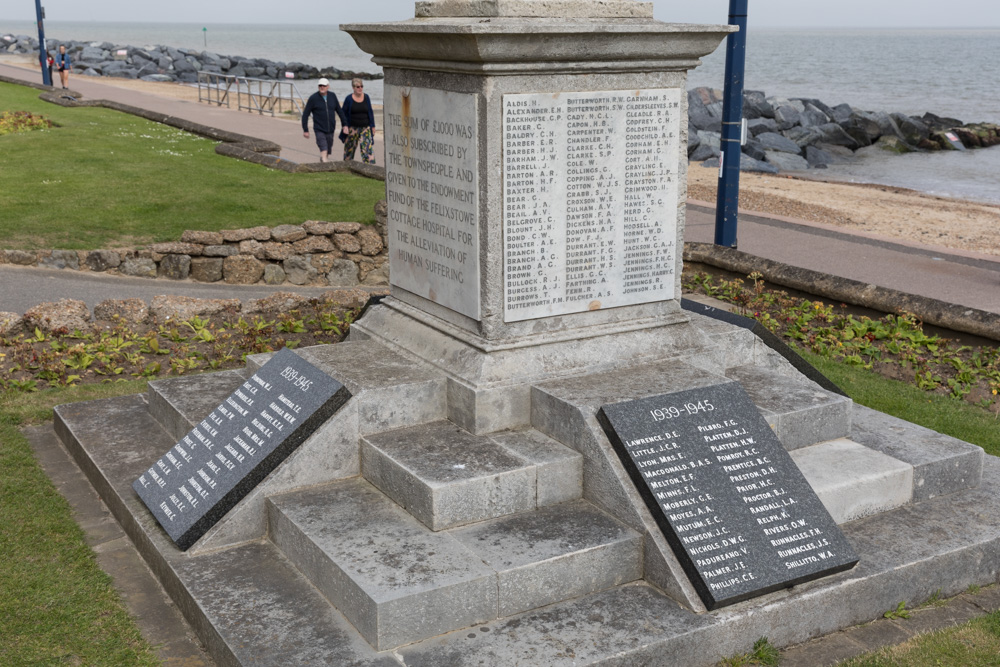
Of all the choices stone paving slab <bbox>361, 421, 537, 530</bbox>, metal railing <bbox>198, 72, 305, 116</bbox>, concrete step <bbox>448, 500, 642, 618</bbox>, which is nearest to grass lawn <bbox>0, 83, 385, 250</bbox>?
stone paving slab <bbox>361, 421, 537, 530</bbox>

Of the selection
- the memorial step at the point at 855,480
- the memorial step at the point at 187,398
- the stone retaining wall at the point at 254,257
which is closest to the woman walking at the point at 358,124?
the stone retaining wall at the point at 254,257

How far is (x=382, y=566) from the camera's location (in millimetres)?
4434

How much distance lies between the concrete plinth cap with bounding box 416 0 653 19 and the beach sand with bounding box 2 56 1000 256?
482 inches

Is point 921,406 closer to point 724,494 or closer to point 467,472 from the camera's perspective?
point 724,494

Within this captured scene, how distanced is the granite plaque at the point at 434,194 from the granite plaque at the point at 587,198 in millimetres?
218

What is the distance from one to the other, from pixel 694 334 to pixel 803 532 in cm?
169

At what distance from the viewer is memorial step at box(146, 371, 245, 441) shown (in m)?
6.07

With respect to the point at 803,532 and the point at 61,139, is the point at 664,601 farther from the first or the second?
the point at 61,139

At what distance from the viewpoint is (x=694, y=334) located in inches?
243

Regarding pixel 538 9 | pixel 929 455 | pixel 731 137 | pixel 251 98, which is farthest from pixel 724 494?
pixel 251 98

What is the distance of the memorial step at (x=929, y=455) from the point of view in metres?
5.55

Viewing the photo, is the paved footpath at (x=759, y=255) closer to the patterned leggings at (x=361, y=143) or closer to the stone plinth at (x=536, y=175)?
the patterned leggings at (x=361, y=143)

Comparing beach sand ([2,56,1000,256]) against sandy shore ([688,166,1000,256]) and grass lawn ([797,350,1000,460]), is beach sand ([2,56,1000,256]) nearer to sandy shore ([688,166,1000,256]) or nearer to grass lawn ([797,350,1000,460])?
sandy shore ([688,166,1000,256])

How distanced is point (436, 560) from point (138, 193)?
11.9 metres
